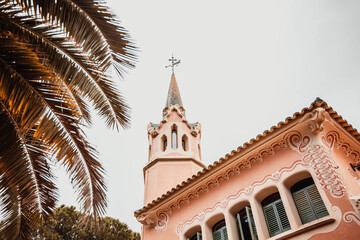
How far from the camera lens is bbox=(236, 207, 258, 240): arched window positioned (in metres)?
7.79

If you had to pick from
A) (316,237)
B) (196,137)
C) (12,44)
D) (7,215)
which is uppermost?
(196,137)

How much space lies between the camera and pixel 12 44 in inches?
212

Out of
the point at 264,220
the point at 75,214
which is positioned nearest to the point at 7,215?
the point at 264,220

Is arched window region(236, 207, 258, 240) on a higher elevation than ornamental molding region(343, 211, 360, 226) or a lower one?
higher

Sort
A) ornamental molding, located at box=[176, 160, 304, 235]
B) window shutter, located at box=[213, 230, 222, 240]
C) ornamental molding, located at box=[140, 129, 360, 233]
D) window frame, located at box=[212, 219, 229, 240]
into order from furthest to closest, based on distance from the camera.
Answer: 1. window shutter, located at box=[213, 230, 222, 240]
2. window frame, located at box=[212, 219, 229, 240]
3. ornamental molding, located at box=[176, 160, 304, 235]
4. ornamental molding, located at box=[140, 129, 360, 233]

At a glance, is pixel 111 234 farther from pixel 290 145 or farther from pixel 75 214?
pixel 290 145

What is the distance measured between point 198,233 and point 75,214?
1428 cm

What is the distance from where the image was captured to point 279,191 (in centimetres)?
771

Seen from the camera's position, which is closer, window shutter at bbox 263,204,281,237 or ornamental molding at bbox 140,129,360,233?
ornamental molding at bbox 140,129,360,233

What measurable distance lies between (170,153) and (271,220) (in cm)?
735

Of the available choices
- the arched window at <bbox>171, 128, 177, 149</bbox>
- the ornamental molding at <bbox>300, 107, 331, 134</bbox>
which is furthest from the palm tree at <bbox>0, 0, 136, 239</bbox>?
the arched window at <bbox>171, 128, 177, 149</bbox>

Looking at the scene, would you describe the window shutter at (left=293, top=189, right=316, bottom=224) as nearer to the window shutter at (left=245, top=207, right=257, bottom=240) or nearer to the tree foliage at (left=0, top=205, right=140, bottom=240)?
the window shutter at (left=245, top=207, right=257, bottom=240)

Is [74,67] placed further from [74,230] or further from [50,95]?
[74,230]

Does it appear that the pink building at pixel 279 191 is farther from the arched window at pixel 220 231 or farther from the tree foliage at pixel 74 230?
the tree foliage at pixel 74 230
